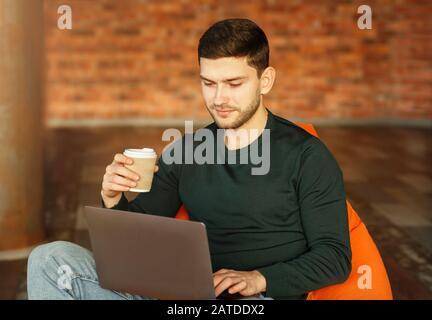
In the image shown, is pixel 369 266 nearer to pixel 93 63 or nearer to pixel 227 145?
pixel 227 145

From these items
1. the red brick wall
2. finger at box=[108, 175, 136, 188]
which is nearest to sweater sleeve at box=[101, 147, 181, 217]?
finger at box=[108, 175, 136, 188]

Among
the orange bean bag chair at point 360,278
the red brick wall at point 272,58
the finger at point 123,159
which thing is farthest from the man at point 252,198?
the red brick wall at point 272,58

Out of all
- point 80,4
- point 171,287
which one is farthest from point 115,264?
point 80,4

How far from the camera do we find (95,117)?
9.78 metres

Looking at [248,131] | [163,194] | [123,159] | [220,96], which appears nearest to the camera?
[123,159]

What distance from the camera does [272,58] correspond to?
974 cm

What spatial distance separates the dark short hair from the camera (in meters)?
2.09

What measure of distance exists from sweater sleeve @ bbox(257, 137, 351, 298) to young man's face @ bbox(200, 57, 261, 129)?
0.19 m

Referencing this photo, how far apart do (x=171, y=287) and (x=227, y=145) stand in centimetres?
50

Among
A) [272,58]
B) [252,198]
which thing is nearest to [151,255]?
[252,198]

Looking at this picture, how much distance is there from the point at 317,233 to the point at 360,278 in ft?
0.86

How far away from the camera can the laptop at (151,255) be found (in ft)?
5.85

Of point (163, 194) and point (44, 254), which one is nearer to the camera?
point (44, 254)

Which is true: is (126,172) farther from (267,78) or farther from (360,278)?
(360,278)
